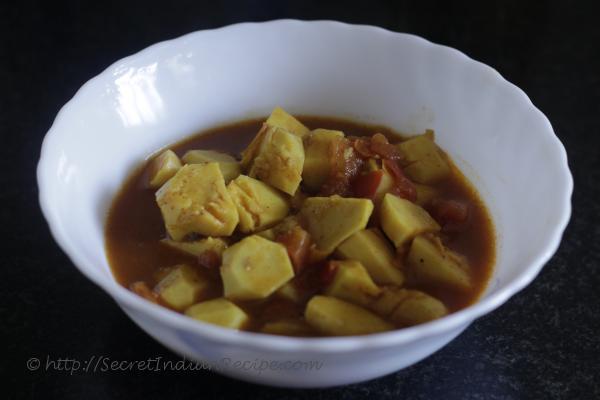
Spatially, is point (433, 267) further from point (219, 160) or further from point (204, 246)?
point (219, 160)

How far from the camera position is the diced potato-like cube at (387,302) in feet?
5.55

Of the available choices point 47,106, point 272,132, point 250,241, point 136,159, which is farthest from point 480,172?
point 47,106

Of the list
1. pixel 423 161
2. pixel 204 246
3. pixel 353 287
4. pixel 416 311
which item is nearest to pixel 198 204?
pixel 204 246

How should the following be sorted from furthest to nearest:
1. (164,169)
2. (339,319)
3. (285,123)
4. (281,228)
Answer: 1. (285,123)
2. (164,169)
3. (281,228)
4. (339,319)

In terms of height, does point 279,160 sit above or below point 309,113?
above

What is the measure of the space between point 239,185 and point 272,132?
219mm

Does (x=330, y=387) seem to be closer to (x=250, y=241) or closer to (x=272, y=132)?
(x=250, y=241)

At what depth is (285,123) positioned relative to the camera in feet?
7.41

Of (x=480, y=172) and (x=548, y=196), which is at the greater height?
(x=548, y=196)

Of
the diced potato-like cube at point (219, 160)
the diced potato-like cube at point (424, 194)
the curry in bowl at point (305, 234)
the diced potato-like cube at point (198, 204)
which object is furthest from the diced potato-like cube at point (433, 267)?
the diced potato-like cube at point (219, 160)

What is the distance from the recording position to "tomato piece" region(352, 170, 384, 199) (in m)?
2.00

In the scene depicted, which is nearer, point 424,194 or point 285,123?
point 424,194

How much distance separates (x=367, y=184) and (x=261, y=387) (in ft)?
2.09

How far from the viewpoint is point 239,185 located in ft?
6.39
